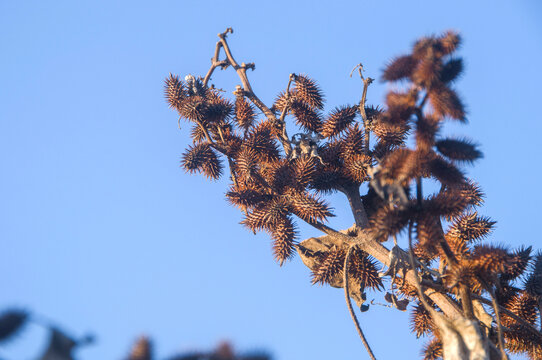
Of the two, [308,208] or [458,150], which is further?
[308,208]

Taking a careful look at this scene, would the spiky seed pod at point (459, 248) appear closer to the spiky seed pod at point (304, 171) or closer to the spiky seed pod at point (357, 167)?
the spiky seed pod at point (357, 167)

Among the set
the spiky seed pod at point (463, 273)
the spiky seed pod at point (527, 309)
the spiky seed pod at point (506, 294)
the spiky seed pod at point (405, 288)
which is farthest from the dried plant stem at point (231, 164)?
the spiky seed pod at point (527, 309)

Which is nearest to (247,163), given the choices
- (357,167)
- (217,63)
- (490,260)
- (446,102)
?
(357,167)

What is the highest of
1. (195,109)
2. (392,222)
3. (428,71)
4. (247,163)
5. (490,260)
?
(195,109)

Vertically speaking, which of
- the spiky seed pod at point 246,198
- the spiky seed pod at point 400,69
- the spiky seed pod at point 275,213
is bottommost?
the spiky seed pod at point 400,69

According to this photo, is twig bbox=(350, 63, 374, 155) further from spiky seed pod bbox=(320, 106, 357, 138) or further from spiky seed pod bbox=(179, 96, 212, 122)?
spiky seed pod bbox=(179, 96, 212, 122)

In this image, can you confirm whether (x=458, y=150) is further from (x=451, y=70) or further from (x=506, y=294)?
(x=506, y=294)

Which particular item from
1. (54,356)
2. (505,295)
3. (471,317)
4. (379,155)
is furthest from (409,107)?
(54,356)
